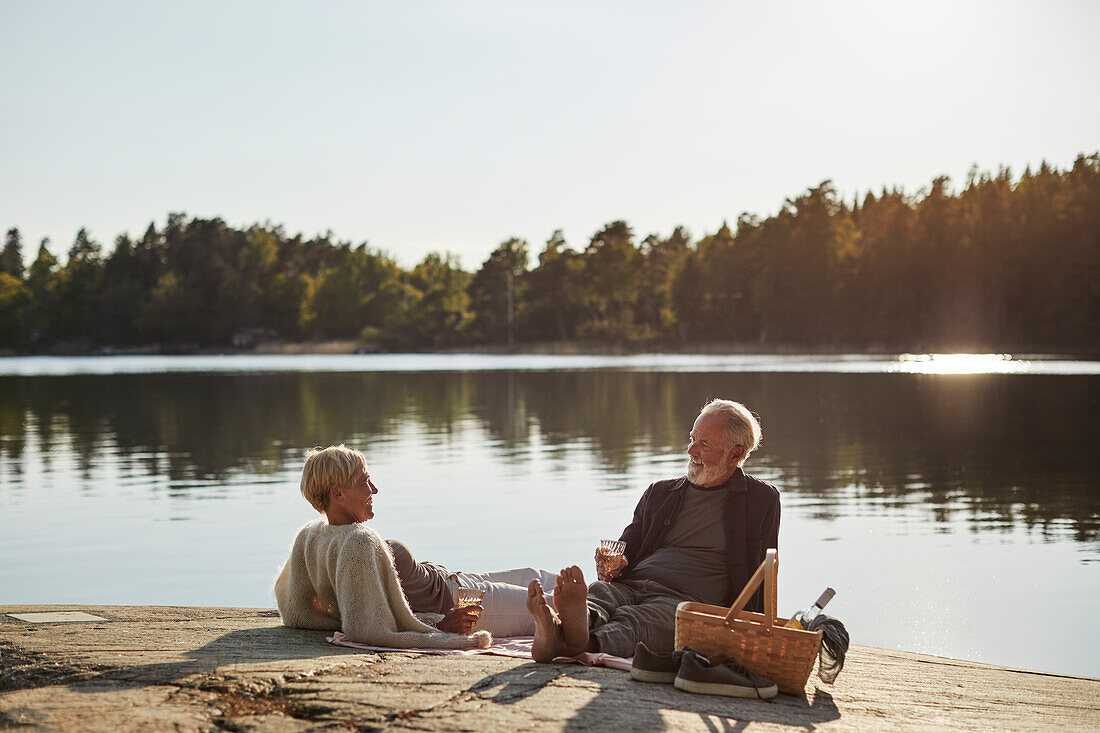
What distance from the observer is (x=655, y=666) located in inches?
191

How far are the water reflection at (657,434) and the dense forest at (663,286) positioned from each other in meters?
50.2

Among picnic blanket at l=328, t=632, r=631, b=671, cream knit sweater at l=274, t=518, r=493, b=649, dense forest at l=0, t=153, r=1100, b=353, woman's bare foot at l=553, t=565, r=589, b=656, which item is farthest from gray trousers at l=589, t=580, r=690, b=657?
dense forest at l=0, t=153, r=1100, b=353

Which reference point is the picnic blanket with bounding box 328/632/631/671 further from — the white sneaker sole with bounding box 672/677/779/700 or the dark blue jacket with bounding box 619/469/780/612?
the dark blue jacket with bounding box 619/469/780/612

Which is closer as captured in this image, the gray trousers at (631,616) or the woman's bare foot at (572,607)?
the woman's bare foot at (572,607)

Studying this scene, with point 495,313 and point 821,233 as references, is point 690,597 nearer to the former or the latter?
point 821,233

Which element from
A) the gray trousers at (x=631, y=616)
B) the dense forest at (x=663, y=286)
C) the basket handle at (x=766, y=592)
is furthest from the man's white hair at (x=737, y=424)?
the dense forest at (x=663, y=286)

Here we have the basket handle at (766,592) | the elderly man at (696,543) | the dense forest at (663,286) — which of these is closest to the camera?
the basket handle at (766,592)

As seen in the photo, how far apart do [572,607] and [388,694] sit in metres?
1.05

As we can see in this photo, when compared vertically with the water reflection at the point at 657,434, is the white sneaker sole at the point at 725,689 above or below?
above

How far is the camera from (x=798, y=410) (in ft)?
101

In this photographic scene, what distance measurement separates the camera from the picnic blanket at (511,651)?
5.20m

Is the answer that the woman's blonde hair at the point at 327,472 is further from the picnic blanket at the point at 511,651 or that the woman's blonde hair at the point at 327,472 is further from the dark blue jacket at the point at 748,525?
the dark blue jacket at the point at 748,525

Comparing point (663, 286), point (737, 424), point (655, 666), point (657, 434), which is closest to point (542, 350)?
point (663, 286)

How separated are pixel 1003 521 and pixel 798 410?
17.4 m
